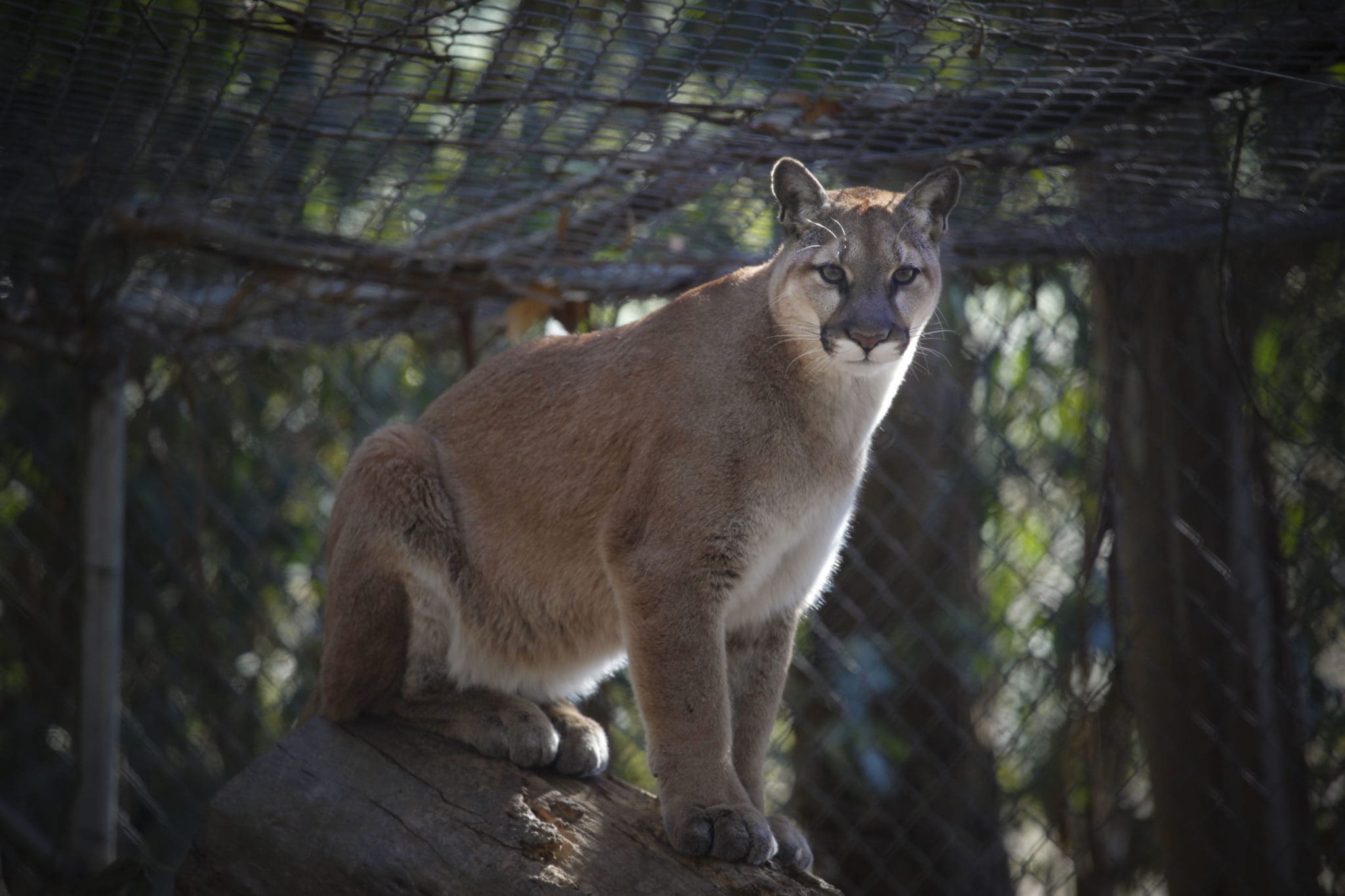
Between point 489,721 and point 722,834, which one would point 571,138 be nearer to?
point 489,721

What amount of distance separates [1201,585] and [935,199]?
2.48m

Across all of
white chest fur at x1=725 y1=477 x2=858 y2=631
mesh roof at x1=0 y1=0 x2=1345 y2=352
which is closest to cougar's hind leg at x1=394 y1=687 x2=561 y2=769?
white chest fur at x1=725 y1=477 x2=858 y2=631

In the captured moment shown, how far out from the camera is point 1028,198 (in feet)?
13.4

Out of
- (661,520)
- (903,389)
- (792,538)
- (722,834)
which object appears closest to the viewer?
(722,834)

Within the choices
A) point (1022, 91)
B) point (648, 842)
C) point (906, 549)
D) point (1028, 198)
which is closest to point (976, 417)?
point (906, 549)

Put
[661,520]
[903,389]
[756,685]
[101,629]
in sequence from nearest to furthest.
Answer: [661,520] → [756,685] → [101,629] → [903,389]

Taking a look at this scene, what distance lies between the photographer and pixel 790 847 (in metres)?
3.20

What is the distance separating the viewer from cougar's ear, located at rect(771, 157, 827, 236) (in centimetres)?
332

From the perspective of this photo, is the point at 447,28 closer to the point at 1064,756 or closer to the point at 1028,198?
the point at 1028,198

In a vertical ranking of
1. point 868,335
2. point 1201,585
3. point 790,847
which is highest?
point 868,335

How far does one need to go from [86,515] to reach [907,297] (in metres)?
3.50

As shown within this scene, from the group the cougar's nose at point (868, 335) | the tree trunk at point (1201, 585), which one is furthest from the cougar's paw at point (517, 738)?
the tree trunk at point (1201, 585)

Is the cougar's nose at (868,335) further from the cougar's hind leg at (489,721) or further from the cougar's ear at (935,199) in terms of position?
the cougar's hind leg at (489,721)

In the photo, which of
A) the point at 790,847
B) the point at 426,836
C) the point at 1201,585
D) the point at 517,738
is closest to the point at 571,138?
the point at 517,738
